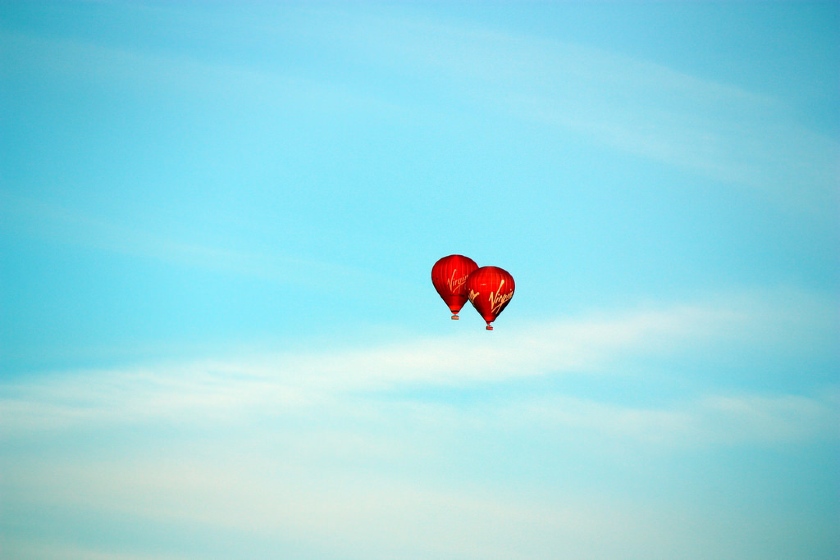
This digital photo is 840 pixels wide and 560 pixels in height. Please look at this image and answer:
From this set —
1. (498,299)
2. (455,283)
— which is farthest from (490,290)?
(455,283)

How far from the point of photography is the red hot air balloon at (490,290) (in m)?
67.2

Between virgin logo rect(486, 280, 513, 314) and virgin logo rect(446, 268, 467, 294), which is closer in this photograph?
virgin logo rect(486, 280, 513, 314)

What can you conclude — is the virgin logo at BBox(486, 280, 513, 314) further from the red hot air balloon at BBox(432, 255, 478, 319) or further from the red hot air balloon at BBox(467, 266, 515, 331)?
the red hot air balloon at BBox(432, 255, 478, 319)

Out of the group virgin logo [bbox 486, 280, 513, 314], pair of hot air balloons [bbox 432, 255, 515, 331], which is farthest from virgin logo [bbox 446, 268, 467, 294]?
virgin logo [bbox 486, 280, 513, 314]

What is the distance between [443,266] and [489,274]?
107 inches

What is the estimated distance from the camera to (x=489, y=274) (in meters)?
67.4

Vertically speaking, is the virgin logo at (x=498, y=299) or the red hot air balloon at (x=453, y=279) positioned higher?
the red hot air balloon at (x=453, y=279)

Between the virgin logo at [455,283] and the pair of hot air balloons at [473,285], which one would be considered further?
the virgin logo at [455,283]

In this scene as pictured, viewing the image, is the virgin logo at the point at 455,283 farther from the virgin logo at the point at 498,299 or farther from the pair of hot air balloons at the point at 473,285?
the virgin logo at the point at 498,299

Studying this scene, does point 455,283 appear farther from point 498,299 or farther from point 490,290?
point 498,299

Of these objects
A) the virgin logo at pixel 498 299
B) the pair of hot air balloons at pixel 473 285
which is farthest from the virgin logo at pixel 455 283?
the virgin logo at pixel 498 299

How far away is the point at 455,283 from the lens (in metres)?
68.0

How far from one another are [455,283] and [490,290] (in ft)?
6.60

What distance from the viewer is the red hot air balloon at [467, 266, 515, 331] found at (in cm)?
6719
